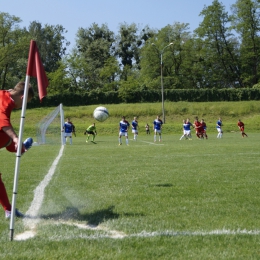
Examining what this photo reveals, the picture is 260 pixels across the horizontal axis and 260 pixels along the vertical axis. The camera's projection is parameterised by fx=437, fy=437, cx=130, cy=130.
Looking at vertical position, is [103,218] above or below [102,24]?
below

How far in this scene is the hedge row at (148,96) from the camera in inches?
2616

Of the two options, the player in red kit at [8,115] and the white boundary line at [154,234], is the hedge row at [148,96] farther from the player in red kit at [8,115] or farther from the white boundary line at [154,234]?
the white boundary line at [154,234]

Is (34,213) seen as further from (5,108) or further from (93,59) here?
(93,59)

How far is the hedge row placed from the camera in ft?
218

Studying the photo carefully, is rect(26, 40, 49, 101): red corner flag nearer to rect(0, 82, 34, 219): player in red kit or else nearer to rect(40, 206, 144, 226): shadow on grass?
rect(0, 82, 34, 219): player in red kit

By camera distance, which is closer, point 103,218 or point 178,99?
point 103,218

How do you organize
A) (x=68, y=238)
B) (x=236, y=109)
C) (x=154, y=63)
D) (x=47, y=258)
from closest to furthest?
(x=47, y=258)
(x=68, y=238)
(x=236, y=109)
(x=154, y=63)

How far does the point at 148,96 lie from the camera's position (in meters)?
68.8

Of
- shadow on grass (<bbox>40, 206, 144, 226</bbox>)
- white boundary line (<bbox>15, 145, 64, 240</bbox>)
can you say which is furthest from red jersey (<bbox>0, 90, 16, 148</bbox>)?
shadow on grass (<bbox>40, 206, 144, 226</bbox>)

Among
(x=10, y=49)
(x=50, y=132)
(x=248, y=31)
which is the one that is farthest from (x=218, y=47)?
(x=50, y=132)

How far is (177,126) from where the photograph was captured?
2016 inches

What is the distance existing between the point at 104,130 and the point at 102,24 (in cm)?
4843

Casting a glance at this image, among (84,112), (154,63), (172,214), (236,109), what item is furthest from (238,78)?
(172,214)

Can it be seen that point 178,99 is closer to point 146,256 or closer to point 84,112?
point 84,112
